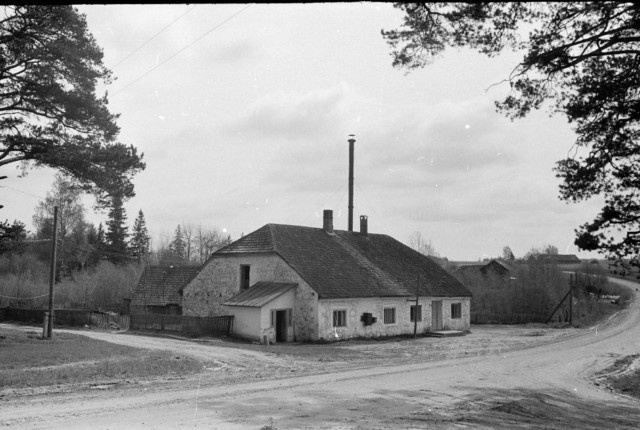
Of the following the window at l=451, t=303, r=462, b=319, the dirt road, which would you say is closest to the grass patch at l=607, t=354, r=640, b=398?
the dirt road

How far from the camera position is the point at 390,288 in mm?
37281

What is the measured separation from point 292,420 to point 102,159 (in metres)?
16.3

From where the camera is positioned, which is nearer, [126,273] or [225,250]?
[225,250]

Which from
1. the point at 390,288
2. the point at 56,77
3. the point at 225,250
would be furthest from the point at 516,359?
the point at 56,77

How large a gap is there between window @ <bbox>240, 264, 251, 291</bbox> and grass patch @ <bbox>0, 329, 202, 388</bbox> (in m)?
10.0

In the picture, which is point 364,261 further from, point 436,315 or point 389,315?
point 436,315

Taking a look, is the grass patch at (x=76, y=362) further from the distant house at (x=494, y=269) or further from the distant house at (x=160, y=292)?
the distant house at (x=494, y=269)

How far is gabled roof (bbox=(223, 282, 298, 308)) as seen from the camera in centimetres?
3182

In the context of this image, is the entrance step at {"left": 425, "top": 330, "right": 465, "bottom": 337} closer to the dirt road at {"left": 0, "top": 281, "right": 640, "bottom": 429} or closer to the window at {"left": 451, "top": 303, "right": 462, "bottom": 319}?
the window at {"left": 451, "top": 303, "right": 462, "bottom": 319}

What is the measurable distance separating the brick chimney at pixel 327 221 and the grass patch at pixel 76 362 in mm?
18447

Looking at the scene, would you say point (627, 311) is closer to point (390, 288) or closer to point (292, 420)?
point (390, 288)

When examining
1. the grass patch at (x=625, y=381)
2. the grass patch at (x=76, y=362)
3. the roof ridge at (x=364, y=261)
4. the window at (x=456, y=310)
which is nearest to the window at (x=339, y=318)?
the roof ridge at (x=364, y=261)

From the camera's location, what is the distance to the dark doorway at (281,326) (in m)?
32.7

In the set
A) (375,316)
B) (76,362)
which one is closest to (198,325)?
(375,316)
